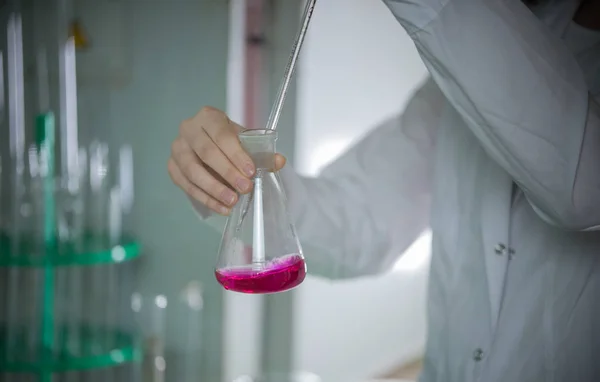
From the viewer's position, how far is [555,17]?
870 millimetres

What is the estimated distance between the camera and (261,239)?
68cm

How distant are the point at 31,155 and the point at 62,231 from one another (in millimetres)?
193

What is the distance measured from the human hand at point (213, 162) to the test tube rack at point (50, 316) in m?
0.74

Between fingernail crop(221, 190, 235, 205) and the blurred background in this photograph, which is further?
the blurred background

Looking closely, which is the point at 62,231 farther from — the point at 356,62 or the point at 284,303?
the point at 356,62

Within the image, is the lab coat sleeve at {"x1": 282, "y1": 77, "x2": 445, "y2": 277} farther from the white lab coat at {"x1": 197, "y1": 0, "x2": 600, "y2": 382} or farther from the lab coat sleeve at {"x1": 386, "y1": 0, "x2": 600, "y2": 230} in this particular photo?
the lab coat sleeve at {"x1": 386, "y1": 0, "x2": 600, "y2": 230}

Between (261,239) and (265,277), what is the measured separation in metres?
0.05

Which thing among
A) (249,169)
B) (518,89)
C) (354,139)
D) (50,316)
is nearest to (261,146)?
(249,169)

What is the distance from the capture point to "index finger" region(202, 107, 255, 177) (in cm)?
66

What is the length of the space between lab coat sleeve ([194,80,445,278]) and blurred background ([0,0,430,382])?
1.17 ft

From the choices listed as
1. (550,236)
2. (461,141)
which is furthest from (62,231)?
(550,236)

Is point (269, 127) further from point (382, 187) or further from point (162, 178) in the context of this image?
point (162, 178)

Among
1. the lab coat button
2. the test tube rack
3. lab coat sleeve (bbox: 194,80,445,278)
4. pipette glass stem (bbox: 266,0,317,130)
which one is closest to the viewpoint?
pipette glass stem (bbox: 266,0,317,130)

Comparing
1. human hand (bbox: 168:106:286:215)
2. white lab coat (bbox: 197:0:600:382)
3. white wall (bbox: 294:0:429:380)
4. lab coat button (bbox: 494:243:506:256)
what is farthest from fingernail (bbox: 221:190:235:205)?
white wall (bbox: 294:0:429:380)
